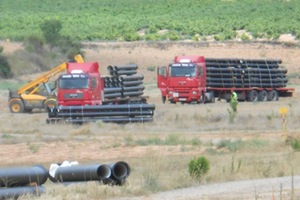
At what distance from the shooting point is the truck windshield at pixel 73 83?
51750 mm

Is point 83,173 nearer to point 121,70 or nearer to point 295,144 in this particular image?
point 295,144

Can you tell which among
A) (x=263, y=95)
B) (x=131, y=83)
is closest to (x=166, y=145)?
(x=131, y=83)

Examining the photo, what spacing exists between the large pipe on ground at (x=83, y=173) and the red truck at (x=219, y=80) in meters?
37.0

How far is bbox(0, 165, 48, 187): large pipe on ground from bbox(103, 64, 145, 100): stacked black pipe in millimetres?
33002

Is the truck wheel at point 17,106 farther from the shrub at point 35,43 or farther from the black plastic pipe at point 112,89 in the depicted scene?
the shrub at point 35,43

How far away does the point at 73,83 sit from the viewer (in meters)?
51.9

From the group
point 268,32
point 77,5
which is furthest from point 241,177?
point 77,5

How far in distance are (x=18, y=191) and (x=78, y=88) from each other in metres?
31.1

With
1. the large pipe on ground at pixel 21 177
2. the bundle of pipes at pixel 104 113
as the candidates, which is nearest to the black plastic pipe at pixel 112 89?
the bundle of pipes at pixel 104 113

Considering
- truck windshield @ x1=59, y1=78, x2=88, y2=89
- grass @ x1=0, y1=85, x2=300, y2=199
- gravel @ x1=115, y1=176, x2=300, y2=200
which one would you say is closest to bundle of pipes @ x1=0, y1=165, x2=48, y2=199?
grass @ x1=0, y1=85, x2=300, y2=199

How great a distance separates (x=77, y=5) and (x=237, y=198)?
14993cm

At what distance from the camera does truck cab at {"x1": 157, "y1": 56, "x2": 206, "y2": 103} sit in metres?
60.0

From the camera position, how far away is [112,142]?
39125 millimetres

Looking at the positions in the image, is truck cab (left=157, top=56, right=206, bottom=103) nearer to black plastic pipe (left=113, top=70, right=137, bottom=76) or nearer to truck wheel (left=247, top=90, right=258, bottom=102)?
black plastic pipe (left=113, top=70, right=137, bottom=76)
